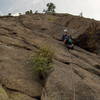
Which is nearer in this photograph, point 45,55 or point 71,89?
point 71,89

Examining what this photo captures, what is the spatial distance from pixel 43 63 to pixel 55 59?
2650mm

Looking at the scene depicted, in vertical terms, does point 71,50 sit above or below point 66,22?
below

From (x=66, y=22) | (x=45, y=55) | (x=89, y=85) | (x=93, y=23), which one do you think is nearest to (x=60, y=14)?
(x=66, y=22)

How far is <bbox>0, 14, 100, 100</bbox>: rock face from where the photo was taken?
13484 millimetres

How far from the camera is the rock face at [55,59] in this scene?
13.5 meters

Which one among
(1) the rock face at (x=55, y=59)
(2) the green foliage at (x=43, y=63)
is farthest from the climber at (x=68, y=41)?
(2) the green foliage at (x=43, y=63)

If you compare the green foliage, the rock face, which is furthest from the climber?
the green foliage

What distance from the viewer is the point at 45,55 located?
15406 millimetres

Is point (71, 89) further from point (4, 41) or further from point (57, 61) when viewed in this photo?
point (4, 41)

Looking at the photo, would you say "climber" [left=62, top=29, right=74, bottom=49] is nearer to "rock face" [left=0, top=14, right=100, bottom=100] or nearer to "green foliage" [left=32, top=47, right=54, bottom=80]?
"rock face" [left=0, top=14, right=100, bottom=100]

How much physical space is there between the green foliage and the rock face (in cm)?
38

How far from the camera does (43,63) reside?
48.5 ft

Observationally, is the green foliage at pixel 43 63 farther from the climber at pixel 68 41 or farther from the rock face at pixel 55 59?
the climber at pixel 68 41

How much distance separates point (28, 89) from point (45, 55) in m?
2.54
